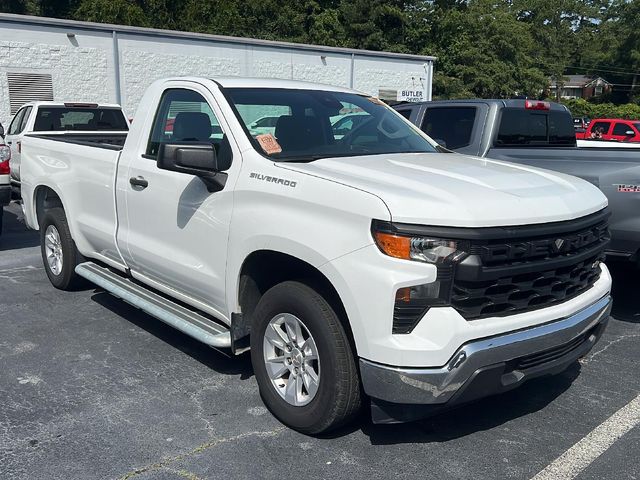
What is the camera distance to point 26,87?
57.1 ft

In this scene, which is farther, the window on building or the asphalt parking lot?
the window on building

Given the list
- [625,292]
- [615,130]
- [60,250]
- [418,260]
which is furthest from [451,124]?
[615,130]

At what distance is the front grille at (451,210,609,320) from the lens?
126 inches

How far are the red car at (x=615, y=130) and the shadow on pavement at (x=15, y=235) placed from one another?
16855 millimetres

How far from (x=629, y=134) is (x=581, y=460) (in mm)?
20915

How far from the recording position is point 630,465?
3514mm

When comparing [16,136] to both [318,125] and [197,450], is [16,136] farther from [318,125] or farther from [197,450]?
[197,450]

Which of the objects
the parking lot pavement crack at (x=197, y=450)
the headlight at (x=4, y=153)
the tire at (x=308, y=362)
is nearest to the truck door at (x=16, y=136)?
the headlight at (x=4, y=153)

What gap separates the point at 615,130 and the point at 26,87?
18.4 metres

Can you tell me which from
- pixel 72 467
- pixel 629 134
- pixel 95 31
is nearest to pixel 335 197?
pixel 72 467

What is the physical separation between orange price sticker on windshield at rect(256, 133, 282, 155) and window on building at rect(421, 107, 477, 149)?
3582 mm

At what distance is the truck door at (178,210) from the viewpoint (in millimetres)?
4160

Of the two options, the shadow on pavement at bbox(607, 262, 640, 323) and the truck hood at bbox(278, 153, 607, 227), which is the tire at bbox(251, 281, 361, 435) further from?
the shadow on pavement at bbox(607, 262, 640, 323)

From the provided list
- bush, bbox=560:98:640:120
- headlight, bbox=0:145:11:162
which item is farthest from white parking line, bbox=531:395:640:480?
bush, bbox=560:98:640:120
